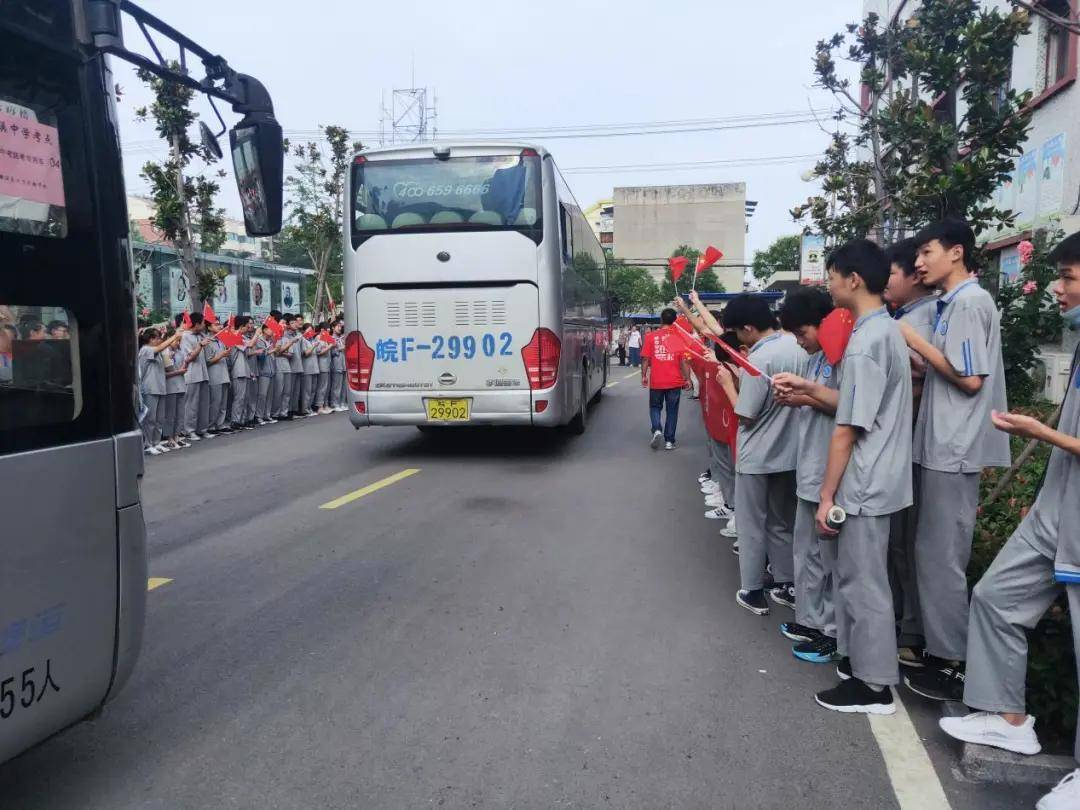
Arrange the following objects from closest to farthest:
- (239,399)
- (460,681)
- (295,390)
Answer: (460,681)
(239,399)
(295,390)

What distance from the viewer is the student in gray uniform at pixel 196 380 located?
12484mm

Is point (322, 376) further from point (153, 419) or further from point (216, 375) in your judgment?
point (153, 419)

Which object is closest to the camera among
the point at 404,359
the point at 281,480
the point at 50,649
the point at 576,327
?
the point at 50,649

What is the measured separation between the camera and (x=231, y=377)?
554 inches

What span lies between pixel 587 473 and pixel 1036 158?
842 centimetres

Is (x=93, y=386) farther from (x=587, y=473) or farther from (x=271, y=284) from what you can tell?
(x=271, y=284)

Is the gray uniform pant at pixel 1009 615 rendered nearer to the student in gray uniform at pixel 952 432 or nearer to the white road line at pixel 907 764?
the white road line at pixel 907 764

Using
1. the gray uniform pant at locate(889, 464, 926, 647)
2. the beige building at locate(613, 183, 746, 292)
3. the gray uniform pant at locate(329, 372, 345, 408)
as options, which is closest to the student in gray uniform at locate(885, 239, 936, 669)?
the gray uniform pant at locate(889, 464, 926, 647)

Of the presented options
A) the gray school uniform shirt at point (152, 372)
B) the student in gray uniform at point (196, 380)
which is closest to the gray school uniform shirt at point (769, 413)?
the gray school uniform shirt at point (152, 372)

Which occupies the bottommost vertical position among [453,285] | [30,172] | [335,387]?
[335,387]

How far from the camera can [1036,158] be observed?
12344 millimetres

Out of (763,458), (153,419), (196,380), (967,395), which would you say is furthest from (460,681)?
(196,380)

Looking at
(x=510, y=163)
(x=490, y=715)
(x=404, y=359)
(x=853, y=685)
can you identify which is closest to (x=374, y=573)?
(x=490, y=715)

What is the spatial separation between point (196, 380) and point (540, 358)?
19.2 feet
